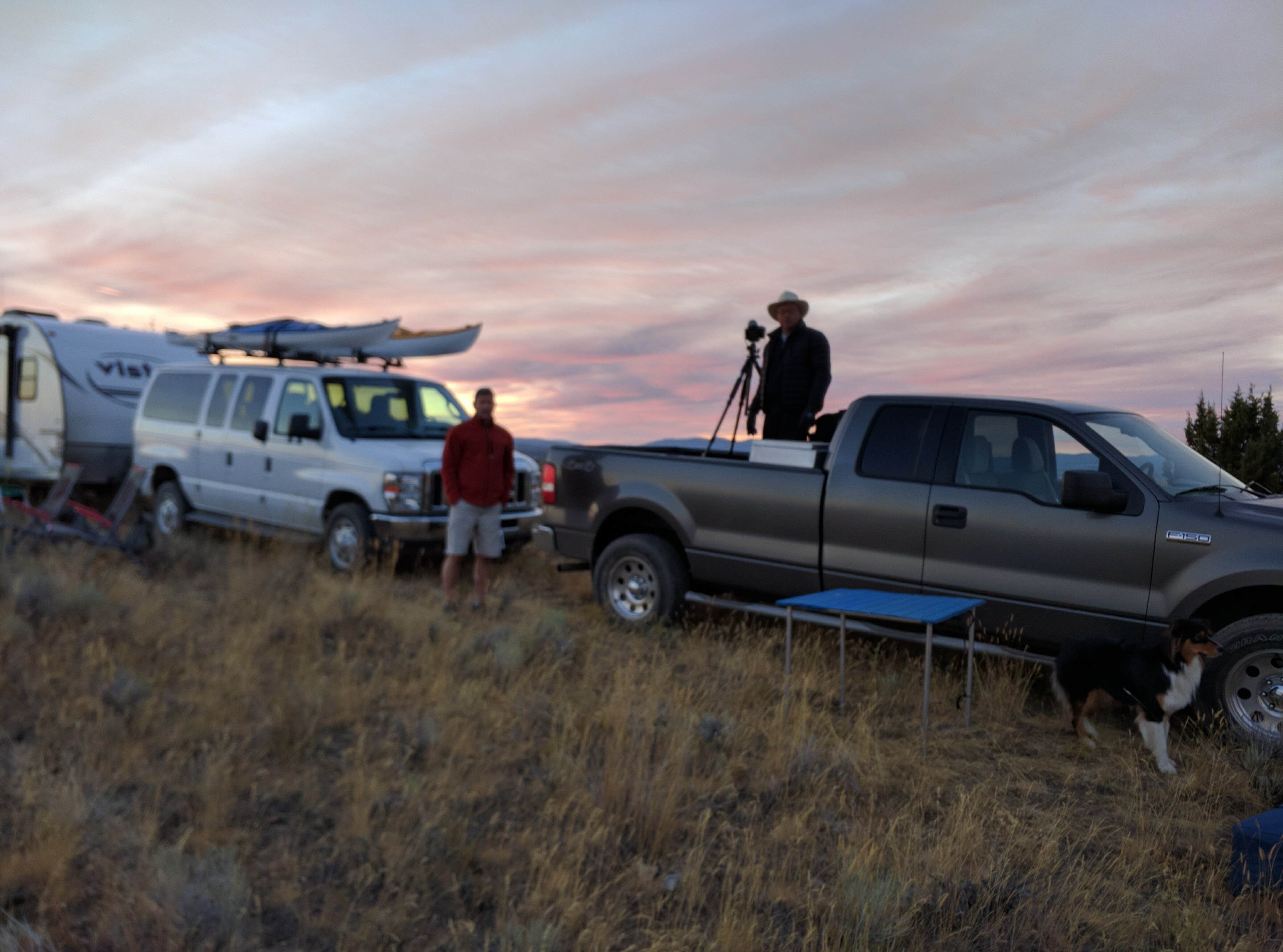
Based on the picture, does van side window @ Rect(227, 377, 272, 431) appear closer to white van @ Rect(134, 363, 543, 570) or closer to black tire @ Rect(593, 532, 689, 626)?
white van @ Rect(134, 363, 543, 570)

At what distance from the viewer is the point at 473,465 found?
8.77 m

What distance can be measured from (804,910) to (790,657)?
9.39ft

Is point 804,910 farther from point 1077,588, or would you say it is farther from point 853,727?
point 1077,588

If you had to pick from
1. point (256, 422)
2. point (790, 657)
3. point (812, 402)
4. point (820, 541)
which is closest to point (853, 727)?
point (790, 657)

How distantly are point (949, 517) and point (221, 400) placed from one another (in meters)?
9.32

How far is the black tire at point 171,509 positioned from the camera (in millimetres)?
12461

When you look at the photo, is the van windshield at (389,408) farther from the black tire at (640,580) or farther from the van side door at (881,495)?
the van side door at (881,495)

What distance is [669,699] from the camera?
5.86m

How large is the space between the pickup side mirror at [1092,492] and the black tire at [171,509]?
1074 cm

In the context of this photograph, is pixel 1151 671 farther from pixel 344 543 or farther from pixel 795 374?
pixel 344 543

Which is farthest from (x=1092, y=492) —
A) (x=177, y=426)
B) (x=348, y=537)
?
(x=177, y=426)

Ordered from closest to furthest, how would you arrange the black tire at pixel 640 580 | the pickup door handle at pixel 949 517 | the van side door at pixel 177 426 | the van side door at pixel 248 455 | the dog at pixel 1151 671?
the dog at pixel 1151 671 → the pickup door handle at pixel 949 517 → the black tire at pixel 640 580 → the van side door at pixel 248 455 → the van side door at pixel 177 426

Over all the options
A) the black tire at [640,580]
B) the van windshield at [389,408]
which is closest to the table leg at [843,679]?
the black tire at [640,580]

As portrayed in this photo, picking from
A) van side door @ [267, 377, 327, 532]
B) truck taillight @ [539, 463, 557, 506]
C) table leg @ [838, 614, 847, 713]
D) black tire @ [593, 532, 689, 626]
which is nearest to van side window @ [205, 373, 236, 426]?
van side door @ [267, 377, 327, 532]
